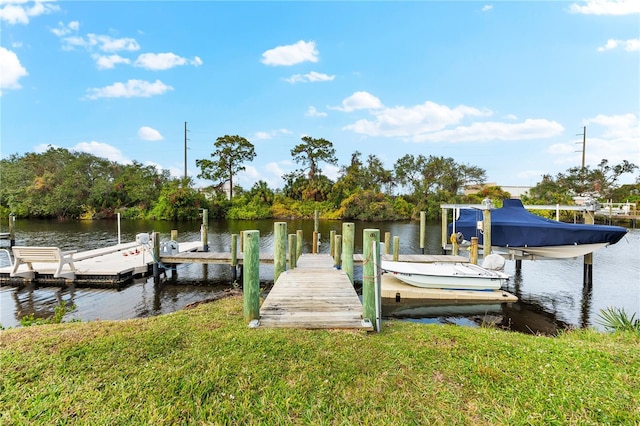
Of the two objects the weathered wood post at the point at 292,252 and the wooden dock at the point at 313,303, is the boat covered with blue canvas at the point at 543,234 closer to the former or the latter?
the wooden dock at the point at 313,303

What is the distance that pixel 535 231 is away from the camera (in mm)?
10781

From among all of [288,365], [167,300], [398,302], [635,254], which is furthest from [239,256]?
[635,254]

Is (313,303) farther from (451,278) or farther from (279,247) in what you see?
(451,278)

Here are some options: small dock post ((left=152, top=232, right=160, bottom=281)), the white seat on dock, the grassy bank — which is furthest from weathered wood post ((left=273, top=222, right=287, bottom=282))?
the white seat on dock

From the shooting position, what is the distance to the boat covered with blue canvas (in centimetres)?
995

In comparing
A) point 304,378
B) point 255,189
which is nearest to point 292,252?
point 304,378

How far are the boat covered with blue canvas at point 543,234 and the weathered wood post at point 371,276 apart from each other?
899 centimetres

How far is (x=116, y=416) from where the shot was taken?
253 cm

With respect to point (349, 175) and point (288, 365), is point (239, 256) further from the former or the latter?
point (349, 175)

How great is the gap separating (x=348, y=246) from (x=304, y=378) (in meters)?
4.64

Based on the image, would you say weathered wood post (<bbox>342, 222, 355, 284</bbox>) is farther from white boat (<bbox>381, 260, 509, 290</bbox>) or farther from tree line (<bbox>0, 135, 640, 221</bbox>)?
tree line (<bbox>0, 135, 640, 221</bbox>)

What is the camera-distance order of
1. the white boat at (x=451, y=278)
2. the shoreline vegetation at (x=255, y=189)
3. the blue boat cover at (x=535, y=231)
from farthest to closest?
the shoreline vegetation at (x=255, y=189) < the blue boat cover at (x=535, y=231) < the white boat at (x=451, y=278)

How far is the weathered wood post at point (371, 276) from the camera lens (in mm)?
4578

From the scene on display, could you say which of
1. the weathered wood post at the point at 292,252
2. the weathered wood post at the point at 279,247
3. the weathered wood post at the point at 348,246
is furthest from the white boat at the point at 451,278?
the weathered wood post at the point at 279,247
